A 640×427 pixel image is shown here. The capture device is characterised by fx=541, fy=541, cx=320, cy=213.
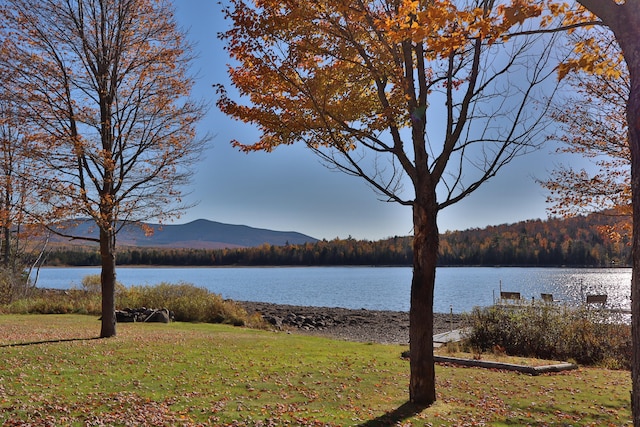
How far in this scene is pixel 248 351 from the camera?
12898 millimetres

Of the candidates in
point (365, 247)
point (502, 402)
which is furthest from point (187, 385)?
point (365, 247)

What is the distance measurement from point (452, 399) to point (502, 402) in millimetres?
739

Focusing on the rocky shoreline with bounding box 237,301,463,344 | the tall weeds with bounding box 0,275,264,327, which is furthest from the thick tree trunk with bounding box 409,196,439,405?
the rocky shoreline with bounding box 237,301,463,344

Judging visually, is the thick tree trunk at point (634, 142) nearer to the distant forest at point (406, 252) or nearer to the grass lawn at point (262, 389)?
the grass lawn at point (262, 389)

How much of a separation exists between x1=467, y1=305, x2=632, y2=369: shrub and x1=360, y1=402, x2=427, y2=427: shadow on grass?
25.5 feet

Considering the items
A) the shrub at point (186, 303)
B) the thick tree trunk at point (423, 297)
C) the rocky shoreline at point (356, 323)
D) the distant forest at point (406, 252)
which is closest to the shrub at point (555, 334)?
the thick tree trunk at point (423, 297)

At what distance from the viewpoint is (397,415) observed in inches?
284

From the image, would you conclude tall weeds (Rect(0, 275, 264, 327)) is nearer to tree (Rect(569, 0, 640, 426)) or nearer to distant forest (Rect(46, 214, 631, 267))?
tree (Rect(569, 0, 640, 426))

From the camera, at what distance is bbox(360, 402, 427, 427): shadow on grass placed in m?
6.85

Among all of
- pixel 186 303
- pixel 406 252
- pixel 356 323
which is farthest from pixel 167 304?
pixel 406 252

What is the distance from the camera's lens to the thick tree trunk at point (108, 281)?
15.0m

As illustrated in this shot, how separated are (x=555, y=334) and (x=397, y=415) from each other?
28.4 feet

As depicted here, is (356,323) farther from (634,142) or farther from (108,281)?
(634,142)

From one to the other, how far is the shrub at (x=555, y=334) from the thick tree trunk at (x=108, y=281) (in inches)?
397
